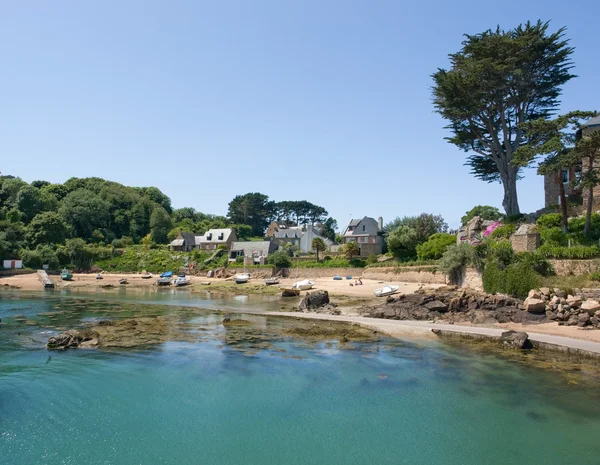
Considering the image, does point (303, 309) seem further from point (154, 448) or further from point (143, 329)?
point (154, 448)

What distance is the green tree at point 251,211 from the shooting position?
12681 centimetres

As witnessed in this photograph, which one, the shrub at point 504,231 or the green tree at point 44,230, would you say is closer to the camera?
the shrub at point 504,231

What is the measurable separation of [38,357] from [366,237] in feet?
180

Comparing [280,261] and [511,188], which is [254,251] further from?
[511,188]

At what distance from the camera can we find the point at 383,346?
Answer: 2192 cm

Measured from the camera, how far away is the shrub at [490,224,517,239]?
38156 mm

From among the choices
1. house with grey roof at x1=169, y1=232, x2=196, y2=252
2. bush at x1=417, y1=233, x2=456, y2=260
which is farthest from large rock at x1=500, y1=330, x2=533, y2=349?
house with grey roof at x1=169, y1=232, x2=196, y2=252

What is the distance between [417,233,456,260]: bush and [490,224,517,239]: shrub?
755cm

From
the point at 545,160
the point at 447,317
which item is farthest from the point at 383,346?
the point at 545,160

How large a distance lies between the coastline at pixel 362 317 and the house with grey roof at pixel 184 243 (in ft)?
76.7

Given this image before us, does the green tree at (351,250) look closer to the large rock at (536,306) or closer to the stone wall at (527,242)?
the stone wall at (527,242)

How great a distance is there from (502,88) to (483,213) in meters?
34.9

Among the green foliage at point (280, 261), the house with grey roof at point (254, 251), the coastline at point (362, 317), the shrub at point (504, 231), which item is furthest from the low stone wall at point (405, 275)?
the house with grey roof at point (254, 251)

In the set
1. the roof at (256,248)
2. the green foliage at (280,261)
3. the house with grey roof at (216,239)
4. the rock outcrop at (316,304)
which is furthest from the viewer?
the house with grey roof at (216,239)
